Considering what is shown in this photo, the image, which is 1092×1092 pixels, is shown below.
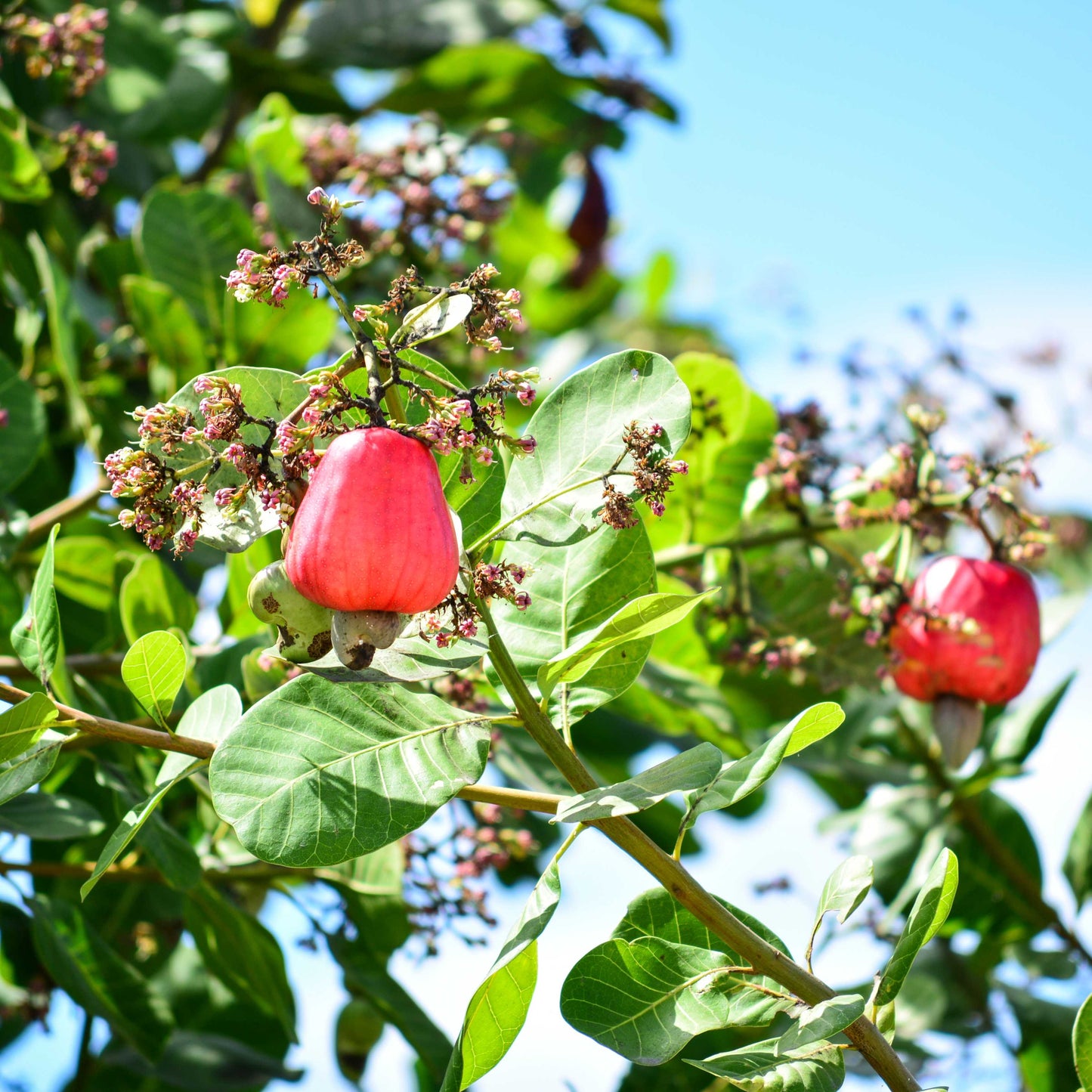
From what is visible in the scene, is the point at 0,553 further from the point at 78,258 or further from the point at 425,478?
the point at 425,478

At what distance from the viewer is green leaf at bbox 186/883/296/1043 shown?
1388 mm

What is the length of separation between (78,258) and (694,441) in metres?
1.09

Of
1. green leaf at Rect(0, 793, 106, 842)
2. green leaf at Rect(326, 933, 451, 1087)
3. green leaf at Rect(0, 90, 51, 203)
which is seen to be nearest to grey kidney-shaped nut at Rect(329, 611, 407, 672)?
green leaf at Rect(0, 793, 106, 842)

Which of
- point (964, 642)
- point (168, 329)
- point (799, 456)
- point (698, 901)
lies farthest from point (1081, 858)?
point (168, 329)

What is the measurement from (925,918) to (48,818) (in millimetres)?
835

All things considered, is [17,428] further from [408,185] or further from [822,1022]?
[822,1022]

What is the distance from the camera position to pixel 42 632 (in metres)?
1.03

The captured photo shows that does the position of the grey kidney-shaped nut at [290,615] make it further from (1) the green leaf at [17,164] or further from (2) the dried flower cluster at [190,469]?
(1) the green leaf at [17,164]

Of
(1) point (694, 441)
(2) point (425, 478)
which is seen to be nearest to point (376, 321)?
(2) point (425, 478)

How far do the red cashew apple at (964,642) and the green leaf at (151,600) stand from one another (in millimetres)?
833

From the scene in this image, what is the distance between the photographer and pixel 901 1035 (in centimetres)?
200

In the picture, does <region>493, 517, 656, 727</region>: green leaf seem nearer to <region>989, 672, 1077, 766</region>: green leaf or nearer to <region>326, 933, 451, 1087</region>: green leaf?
<region>326, 933, 451, 1087</region>: green leaf

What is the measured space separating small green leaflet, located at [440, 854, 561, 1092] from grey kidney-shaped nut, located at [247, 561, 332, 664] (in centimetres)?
24

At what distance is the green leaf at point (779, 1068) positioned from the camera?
2.87 ft
